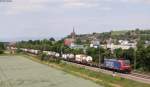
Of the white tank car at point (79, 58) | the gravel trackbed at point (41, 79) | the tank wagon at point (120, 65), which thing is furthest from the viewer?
the white tank car at point (79, 58)

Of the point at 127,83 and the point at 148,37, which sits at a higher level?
the point at 148,37

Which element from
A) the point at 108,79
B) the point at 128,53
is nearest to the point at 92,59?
the point at 128,53

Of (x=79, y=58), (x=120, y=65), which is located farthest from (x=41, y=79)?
(x=79, y=58)

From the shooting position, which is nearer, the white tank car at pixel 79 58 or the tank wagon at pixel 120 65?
the tank wagon at pixel 120 65

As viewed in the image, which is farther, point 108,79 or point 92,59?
point 92,59

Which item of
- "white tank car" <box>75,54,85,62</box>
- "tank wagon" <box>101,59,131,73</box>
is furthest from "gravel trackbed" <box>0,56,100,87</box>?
"white tank car" <box>75,54,85,62</box>

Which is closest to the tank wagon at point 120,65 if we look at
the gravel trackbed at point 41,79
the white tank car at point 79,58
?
the gravel trackbed at point 41,79

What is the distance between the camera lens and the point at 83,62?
106312 mm

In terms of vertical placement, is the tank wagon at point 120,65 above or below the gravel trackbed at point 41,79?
above

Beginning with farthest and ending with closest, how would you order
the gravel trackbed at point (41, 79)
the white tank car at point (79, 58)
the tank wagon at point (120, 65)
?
the white tank car at point (79, 58) → the tank wagon at point (120, 65) → the gravel trackbed at point (41, 79)

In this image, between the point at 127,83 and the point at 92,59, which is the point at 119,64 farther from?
the point at 92,59

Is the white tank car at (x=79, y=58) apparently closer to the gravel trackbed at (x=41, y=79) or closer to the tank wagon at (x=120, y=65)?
the gravel trackbed at (x=41, y=79)

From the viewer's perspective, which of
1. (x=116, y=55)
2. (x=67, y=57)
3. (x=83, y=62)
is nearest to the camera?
(x=116, y=55)

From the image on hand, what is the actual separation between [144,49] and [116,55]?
15.9 metres
